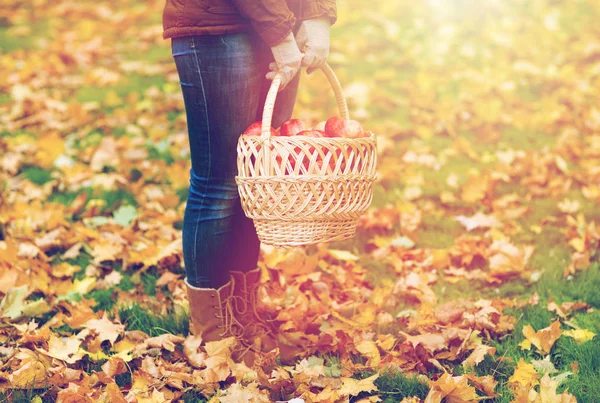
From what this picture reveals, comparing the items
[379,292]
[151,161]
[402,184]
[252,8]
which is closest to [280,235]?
[252,8]

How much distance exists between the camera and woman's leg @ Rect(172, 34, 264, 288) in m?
2.02

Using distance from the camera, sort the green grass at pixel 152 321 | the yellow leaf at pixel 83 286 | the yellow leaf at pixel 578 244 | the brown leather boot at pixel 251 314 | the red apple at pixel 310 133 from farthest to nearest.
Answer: the yellow leaf at pixel 578 244 → the yellow leaf at pixel 83 286 → the green grass at pixel 152 321 → the brown leather boot at pixel 251 314 → the red apple at pixel 310 133

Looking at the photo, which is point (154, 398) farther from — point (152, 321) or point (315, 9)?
point (315, 9)

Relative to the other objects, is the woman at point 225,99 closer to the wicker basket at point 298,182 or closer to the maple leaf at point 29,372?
the wicker basket at point 298,182

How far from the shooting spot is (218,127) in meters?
2.09

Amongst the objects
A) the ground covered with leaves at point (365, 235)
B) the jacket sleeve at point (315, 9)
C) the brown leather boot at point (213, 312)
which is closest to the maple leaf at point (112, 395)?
the ground covered with leaves at point (365, 235)

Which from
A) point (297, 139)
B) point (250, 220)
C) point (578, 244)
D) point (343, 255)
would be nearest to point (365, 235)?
point (343, 255)

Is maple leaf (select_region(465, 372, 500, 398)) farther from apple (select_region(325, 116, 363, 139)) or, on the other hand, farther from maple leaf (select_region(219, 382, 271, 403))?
apple (select_region(325, 116, 363, 139))

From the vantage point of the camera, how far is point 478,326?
2.45 m

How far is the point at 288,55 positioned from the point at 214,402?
1.11 metres

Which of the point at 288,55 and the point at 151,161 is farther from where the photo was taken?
the point at 151,161

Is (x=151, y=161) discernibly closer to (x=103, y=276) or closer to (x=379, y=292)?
(x=103, y=276)

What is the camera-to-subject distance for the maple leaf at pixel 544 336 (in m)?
2.32

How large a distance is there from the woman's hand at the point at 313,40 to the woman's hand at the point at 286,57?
0.05 metres
